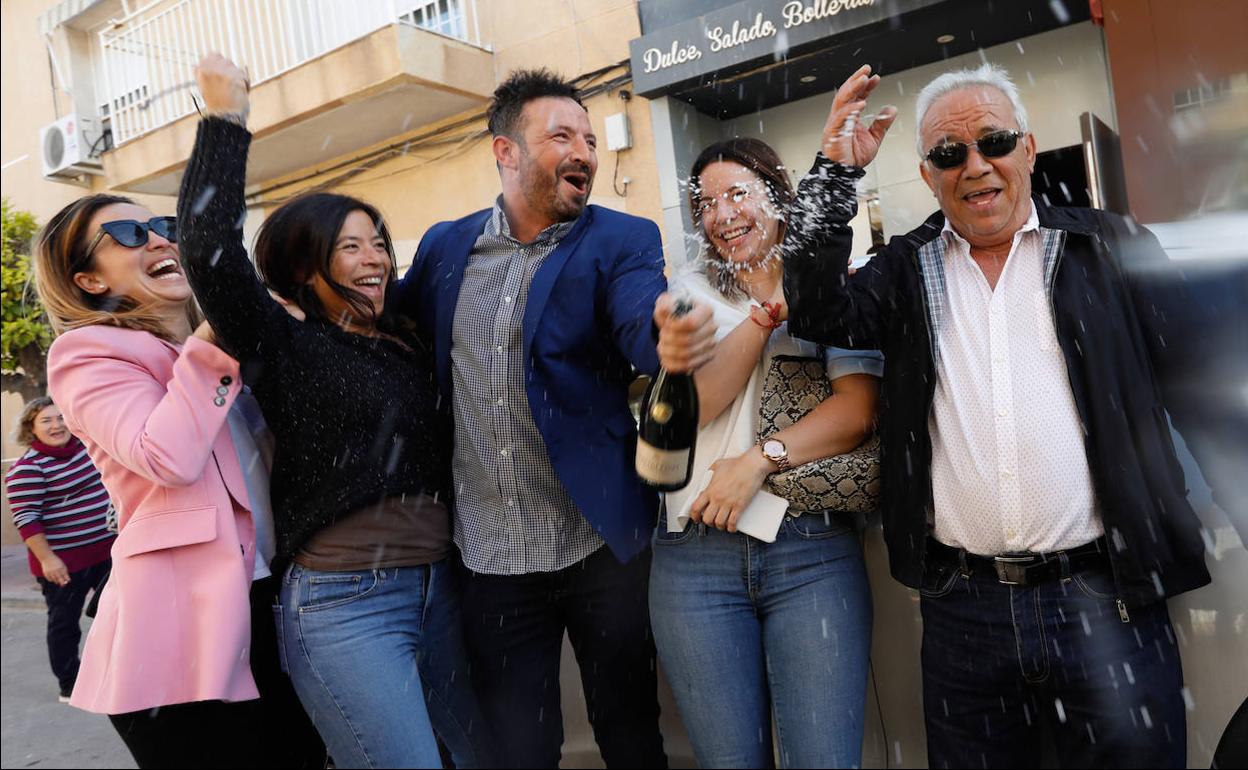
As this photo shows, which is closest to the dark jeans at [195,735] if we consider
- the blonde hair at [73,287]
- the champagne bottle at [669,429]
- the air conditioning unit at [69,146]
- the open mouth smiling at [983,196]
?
the blonde hair at [73,287]

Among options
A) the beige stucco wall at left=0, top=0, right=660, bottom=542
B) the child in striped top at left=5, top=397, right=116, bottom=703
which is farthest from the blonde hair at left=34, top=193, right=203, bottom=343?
the child in striped top at left=5, top=397, right=116, bottom=703

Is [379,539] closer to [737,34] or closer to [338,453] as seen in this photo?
[338,453]

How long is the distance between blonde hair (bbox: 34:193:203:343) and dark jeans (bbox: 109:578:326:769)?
0.60 m

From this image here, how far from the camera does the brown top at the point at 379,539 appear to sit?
1688 millimetres

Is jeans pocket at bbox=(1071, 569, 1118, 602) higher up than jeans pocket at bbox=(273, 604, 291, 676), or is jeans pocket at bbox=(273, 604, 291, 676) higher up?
jeans pocket at bbox=(273, 604, 291, 676)

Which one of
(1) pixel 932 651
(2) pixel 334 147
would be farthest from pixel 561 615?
(2) pixel 334 147

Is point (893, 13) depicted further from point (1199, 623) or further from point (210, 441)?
point (210, 441)

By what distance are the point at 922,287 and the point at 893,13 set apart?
107cm

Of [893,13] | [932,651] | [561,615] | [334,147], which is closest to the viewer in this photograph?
[932,651]

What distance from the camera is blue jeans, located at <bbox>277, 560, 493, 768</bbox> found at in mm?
1651

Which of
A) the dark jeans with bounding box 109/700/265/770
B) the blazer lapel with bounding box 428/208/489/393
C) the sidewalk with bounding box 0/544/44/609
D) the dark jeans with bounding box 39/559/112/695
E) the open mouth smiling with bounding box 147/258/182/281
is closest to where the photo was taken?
the dark jeans with bounding box 109/700/265/770

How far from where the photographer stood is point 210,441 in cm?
160

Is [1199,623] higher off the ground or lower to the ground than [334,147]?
lower

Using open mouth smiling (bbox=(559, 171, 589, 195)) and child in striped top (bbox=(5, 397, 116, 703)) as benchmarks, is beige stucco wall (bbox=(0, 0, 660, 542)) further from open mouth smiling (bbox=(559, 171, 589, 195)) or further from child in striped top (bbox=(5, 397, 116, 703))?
child in striped top (bbox=(5, 397, 116, 703))
